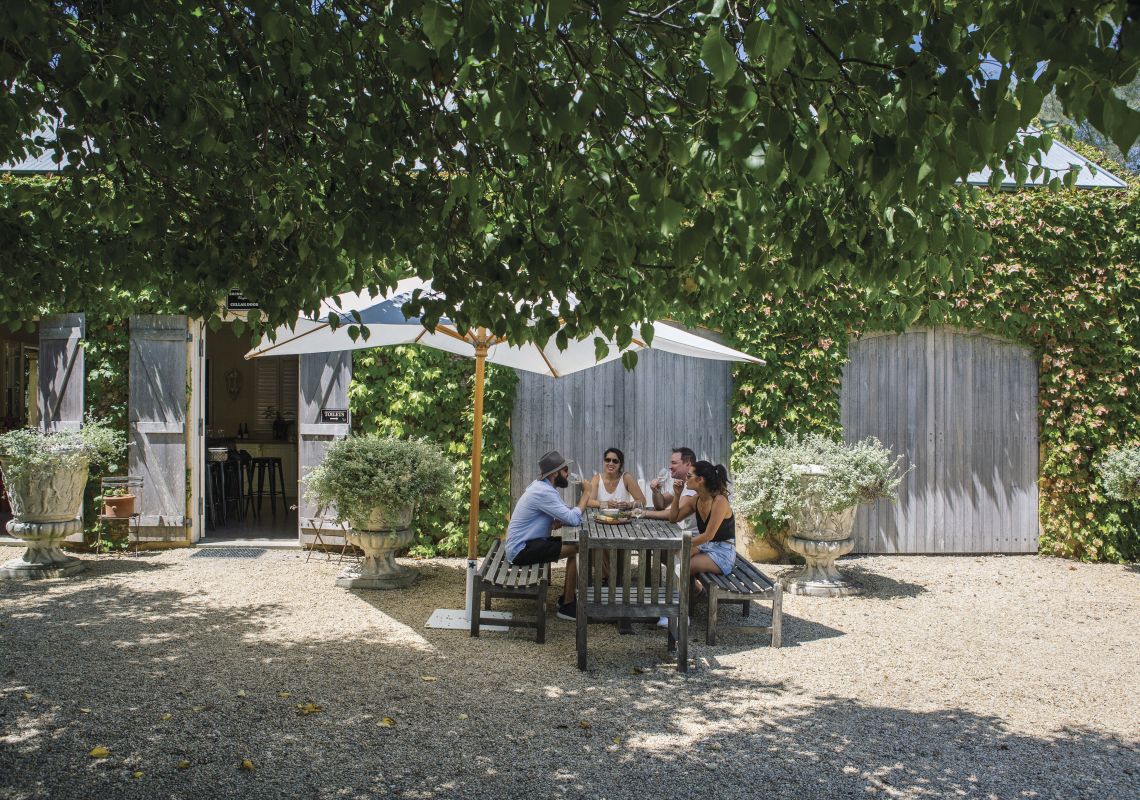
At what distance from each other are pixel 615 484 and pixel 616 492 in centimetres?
8

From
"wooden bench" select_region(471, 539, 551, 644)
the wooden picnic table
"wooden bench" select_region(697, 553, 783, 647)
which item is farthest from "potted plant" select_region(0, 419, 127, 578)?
"wooden bench" select_region(697, 553, 783, 647)

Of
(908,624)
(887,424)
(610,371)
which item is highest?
(610,371)

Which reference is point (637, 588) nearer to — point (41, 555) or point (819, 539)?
point (819, 539)

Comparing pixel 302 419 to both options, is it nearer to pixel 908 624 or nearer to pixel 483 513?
pixel 483 513

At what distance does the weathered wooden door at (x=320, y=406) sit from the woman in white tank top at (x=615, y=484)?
2.70 metres

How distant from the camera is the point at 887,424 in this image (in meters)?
8.40

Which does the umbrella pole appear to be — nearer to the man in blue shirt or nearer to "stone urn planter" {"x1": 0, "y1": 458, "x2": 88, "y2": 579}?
the man in blue shirt

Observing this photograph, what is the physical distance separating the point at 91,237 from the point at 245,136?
131cm

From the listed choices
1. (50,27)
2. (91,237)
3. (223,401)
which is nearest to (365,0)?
(50,27)

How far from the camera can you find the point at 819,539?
22.0 ft

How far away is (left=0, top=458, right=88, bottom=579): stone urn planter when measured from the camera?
276 inches

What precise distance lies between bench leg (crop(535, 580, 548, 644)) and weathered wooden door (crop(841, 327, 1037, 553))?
14.4 feet

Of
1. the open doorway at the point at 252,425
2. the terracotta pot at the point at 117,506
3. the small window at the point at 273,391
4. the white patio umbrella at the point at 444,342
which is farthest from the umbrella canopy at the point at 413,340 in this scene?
the small window at the point at 273,391

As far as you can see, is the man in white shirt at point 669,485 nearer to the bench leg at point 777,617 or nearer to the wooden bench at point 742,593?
the wooden bench at point 742,593
